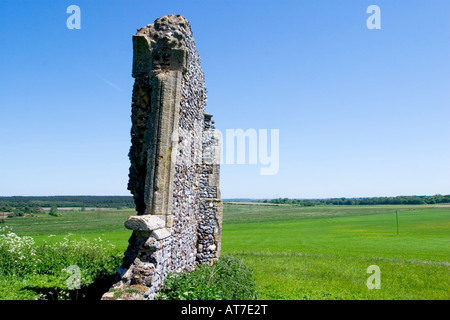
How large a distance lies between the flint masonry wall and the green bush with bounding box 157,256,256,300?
29 cm

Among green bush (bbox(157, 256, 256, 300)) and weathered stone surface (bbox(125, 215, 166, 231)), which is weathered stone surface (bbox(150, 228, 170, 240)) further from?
green bush (bbox(157, 256, 256, 300))

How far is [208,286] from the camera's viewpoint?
8.30m

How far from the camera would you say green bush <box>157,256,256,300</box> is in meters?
7.23

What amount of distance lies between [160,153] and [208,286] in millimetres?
3494

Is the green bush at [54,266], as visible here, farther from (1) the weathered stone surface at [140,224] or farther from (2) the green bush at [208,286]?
(1) the weathered stone surface at [140,224]

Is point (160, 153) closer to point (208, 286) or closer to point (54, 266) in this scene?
point (208, 286)

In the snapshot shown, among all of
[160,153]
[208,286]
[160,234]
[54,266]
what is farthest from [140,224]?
[54,266]

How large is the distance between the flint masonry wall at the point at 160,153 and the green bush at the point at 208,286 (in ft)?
0.95

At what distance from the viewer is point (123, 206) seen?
116562 millimetres

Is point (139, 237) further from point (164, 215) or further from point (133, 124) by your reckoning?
point (133, 124)

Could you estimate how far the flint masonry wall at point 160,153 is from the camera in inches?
276

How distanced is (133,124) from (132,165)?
3.61 ft
